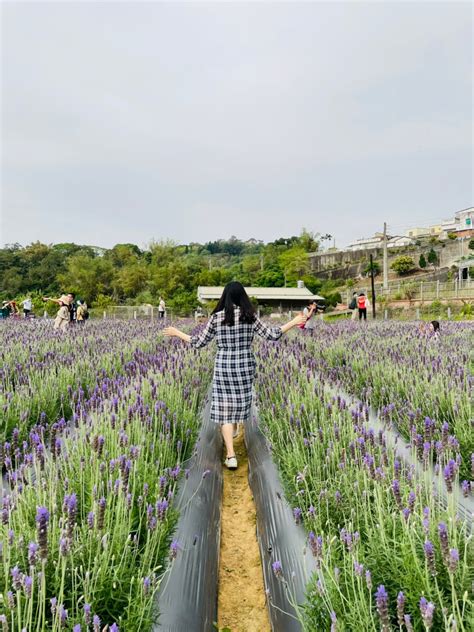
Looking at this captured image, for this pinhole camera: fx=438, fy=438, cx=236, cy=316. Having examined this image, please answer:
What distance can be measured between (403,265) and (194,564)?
60.5m

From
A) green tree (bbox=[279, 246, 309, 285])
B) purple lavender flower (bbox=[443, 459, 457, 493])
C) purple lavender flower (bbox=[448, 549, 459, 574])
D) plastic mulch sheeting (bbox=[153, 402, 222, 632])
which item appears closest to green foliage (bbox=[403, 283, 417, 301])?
green tree (bbox=[279, 246, 309, 285])

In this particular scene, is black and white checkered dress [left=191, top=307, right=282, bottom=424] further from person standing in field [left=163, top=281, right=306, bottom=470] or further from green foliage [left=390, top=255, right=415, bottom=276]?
green foliage [left=390, top=255, right=415, bottom=276]

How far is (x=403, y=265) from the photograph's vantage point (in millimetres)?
57781

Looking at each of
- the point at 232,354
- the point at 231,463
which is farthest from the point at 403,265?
the point at 231,463

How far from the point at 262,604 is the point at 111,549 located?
1.06 meters

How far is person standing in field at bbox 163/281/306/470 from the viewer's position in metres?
3.37

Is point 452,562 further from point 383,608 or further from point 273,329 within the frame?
point 273,329

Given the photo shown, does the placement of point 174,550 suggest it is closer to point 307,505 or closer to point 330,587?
point 330,587

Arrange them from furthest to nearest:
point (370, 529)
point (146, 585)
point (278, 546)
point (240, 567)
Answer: point (240, 567)
point (278, 546)
point (370, 529)
point (146, 585)

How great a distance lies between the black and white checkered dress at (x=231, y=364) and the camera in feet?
11.2

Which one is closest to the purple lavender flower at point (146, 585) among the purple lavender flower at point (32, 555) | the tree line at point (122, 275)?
the purple lavender flower at point (32, 555)

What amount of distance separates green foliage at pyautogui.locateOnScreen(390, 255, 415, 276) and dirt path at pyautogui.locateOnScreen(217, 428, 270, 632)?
59.1 metres

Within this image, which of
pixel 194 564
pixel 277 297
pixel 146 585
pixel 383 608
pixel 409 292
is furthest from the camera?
pixel 277 297

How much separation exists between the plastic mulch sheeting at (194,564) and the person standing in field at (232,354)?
36cm
